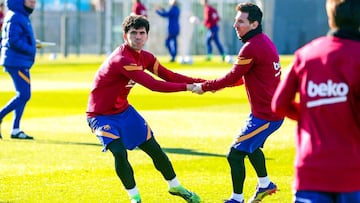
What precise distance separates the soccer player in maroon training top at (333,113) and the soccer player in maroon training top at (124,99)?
352 cm

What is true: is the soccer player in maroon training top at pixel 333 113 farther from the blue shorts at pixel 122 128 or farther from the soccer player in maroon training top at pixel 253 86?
the blue shorts at pixel 122 128

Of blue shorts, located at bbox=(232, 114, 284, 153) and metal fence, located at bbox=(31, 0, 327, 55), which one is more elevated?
blue shorts, located at bbox=(232, 114, 284, 153)

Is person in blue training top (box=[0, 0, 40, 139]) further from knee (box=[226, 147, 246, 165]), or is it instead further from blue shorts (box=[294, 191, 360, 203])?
blue shorts (box=[294, 191, 360, 203])

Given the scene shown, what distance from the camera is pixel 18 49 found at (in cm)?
1538

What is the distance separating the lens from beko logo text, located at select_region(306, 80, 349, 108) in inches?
236

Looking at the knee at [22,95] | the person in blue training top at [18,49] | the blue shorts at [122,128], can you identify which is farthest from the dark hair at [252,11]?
the knee at [22,95]

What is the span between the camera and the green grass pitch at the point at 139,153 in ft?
35.3

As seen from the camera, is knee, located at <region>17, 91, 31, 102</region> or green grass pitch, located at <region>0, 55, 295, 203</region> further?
knee, located at <region>17, 91, 31, 102</region>

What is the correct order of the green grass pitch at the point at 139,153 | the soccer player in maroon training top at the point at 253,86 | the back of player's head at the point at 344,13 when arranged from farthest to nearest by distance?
the green grass pitch at the point at 139,153, the soccer player in maroon training top at the point at 253,86, the back of player's head at the point at 344,13

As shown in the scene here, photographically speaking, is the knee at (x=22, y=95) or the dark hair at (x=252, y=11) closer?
the dark hair at (x=252, y=11)

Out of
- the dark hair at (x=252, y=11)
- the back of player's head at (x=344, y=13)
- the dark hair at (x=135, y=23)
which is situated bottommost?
the dark hair at (x=135, y=23)

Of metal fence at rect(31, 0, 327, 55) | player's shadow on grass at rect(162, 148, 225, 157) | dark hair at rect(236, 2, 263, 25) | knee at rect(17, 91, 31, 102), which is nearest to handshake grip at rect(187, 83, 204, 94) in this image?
dark hair at rect(236, 2, 263, 25)

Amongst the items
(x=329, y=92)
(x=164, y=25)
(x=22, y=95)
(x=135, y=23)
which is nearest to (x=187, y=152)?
(x=22, y=95)

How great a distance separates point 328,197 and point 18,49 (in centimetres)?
995
